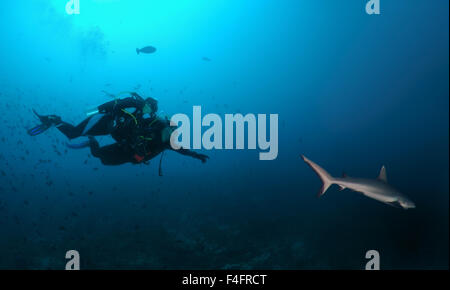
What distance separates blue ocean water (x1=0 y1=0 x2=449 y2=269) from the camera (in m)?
10.8

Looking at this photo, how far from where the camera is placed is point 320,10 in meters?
47.3

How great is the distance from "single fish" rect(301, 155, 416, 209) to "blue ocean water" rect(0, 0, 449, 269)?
5627 millimetres

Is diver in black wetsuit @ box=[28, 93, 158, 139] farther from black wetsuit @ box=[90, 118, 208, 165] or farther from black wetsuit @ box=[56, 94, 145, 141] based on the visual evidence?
black wetsuit @ box=[90, 118, 208, 165]

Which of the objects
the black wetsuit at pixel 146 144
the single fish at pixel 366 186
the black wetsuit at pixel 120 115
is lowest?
the single fish at pixel 366 186

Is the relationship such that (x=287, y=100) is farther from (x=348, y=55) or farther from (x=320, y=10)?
(x=320, y=10)

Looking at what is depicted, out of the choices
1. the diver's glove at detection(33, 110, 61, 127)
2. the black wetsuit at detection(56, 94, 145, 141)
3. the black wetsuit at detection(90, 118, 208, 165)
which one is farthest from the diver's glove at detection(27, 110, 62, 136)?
the black wetsuit at detection(90, 118, 208, 165)

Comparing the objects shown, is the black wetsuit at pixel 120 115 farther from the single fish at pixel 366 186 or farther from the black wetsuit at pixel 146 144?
the single fish at pixel 366 186

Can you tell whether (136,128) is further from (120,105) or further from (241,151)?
(241,151)

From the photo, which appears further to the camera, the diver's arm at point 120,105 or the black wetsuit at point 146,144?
the diver's arm at point 120,105

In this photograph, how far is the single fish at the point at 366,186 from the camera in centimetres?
503

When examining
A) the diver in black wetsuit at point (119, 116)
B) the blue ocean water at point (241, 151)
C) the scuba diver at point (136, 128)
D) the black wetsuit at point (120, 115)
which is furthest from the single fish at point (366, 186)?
the blue ocean water at point (241, 151)

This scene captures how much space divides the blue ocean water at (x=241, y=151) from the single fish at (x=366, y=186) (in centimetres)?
563

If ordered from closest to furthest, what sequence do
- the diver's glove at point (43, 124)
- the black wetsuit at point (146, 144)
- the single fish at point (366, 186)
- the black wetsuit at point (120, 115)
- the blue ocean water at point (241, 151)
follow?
the single fish at point (366, 186)
the black wetsuit at point (146, 144)
the black wetsuit at point (120, 115)
the diver's glove at point (43, 124)
the blue ocean water at point (241, 151)

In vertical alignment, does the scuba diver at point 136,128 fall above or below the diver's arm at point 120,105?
below
